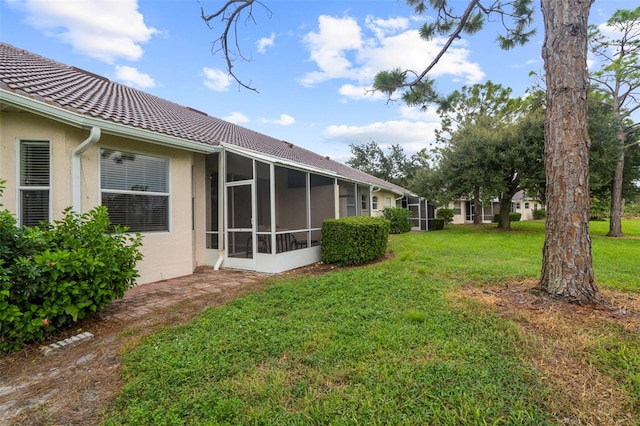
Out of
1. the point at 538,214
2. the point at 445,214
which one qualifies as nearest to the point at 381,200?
the point at 445,214

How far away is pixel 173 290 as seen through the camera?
213 inches

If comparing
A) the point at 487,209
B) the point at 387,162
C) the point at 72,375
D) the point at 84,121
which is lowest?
the point at 72,375

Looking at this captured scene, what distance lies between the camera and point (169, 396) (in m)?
2.27

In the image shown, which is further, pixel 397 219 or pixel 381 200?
pixel 381 200

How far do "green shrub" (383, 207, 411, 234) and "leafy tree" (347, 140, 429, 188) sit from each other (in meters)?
17.6

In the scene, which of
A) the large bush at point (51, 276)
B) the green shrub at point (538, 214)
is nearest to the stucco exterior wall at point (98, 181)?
the large bush at point (51, 276)

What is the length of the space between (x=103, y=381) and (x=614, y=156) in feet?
67.3

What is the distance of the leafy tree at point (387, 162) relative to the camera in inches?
1414

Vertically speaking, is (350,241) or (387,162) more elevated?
(387,162)

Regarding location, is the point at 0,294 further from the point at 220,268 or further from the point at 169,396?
the point at 220,268

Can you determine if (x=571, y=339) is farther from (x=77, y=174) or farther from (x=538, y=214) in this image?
(x=538, y=214)

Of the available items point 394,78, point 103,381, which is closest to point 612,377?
point 103,381

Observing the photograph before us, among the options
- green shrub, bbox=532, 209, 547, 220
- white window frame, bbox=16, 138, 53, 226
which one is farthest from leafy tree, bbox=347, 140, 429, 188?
white window frame, bbox=16, 138, 53, 226

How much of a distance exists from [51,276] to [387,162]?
120 ft
